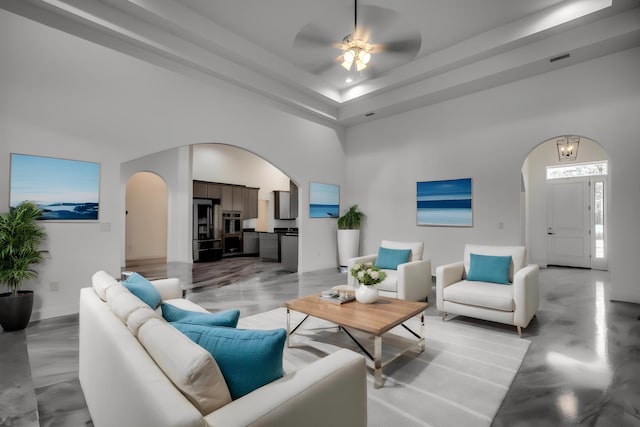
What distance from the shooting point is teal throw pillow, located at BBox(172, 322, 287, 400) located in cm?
123

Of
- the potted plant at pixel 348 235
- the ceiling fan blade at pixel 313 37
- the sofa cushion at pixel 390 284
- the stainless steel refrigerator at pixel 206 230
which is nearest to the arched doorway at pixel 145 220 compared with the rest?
the stainless steel refrigerator at pixel 206 230

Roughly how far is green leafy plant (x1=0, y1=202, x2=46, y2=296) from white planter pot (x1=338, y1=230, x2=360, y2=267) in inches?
215

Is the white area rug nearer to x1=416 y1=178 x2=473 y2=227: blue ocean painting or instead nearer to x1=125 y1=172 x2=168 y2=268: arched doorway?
x1=416 y1=178 x2=473 y2=227: blue ocean painting

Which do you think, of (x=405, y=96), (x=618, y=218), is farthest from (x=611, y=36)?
(x=405, y=96)

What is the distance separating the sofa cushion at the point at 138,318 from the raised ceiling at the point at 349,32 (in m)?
4.32

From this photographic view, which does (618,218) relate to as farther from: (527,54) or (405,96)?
(405,96)

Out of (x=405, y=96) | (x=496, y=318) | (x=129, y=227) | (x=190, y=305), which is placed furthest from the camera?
(x=129, y=227)

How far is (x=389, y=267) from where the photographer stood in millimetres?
4750

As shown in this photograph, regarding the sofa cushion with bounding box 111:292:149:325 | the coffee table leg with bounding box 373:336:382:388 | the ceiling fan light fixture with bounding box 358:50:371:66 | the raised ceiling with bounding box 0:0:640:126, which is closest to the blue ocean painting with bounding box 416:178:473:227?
the raised ceiling with bounding box 0:0:640:126

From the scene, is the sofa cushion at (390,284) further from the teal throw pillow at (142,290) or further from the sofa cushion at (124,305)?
the sofa cushion at (124,305)

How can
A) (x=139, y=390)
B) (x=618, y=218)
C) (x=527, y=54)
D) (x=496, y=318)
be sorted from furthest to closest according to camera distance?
(x=527, y=54), (x=618, y=218), (x=496, y=318), (x=139, y=390)

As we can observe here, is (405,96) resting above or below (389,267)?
above

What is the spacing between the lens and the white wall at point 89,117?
371cm

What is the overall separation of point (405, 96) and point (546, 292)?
4423mm
